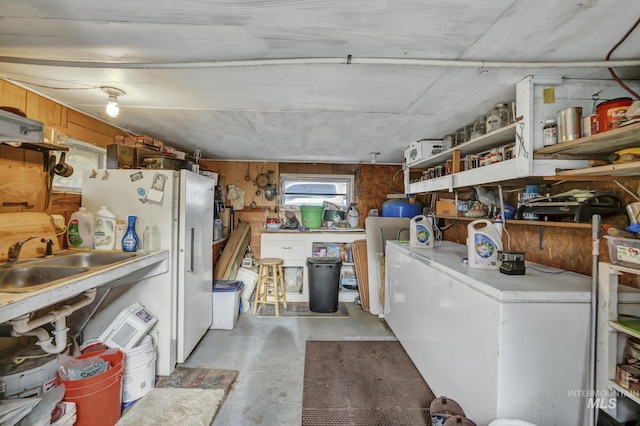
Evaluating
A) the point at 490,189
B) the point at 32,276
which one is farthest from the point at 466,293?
the point at 32,276

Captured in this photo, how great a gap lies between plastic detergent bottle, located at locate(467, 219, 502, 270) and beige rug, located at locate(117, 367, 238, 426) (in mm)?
1972

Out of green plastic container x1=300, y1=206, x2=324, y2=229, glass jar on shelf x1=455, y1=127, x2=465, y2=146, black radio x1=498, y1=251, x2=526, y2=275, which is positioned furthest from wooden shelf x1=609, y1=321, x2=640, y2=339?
green plastic container x1=300, y1=206, x2=324, y2=229

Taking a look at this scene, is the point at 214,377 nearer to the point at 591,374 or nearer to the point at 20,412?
the point at 20,412

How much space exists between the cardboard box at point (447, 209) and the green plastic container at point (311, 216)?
5.67 ft

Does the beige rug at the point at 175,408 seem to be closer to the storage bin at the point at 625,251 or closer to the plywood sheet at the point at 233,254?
the plywood sheet at the point at 233,254

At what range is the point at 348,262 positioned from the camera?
13.5ft

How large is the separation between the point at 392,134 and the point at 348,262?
2.07 metres

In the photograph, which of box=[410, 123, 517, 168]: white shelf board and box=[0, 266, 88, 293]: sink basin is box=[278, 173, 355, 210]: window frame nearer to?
box=[410, 123, 517, 168]: white shelf board

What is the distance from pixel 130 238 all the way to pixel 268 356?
1542mm

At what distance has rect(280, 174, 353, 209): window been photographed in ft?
14.8

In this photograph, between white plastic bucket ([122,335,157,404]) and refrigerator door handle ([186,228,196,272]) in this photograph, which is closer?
white plastic bucket ([122,335,157,404])

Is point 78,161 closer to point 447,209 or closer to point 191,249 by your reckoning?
point 191,249

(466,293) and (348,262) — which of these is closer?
(466,293)

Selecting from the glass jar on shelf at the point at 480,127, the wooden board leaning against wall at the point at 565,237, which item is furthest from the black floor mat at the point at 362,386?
the glass jar on shelf at the point at 480,127
